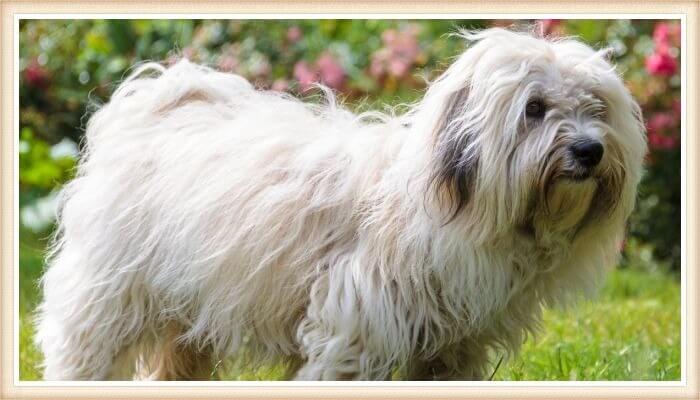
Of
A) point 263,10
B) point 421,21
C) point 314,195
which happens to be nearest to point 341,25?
point 421,21

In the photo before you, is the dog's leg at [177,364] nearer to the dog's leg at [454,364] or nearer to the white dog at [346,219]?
the white dog at [346,219]

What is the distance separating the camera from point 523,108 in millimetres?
3406

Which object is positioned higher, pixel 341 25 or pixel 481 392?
pixel 341 25

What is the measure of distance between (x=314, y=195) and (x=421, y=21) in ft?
15.9

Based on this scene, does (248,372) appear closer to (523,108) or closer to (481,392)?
(481,392)

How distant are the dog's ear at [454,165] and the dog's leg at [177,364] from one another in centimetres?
145

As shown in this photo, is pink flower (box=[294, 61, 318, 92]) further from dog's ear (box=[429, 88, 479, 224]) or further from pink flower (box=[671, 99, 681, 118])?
dog's ear (box=[429, 88, 479, 224])

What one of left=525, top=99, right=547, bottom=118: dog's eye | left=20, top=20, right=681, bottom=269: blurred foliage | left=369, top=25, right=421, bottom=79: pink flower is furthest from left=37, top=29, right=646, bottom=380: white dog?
left=369, top=25, right=421, bottom=79: pink flower

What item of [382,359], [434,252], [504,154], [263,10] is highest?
[263,10]

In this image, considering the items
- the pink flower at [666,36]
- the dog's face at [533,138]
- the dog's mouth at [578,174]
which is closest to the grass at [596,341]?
the dog's face at [533,138]

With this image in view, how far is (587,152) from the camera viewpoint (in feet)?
10.9

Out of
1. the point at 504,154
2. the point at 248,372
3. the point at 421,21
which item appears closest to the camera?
the point at 504,154

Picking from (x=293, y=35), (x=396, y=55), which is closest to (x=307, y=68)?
(x=293, y=35)

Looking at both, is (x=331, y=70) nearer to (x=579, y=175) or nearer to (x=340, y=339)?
(x=340, y=339)
